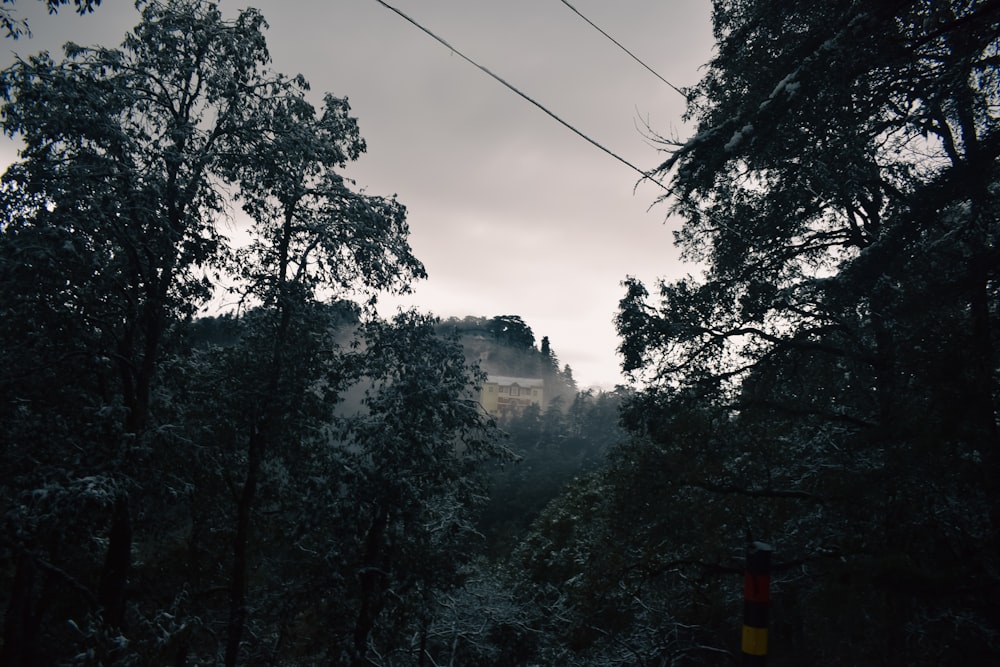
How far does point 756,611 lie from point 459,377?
10.2 metres

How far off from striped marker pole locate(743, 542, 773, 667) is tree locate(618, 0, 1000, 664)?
2.72m

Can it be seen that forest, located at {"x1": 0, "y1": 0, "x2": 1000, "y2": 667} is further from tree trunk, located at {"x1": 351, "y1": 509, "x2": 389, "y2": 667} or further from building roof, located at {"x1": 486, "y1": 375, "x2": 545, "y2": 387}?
building roof, located at {"x1": 486, "y1": 375, "x2": 545, "y2": 387}

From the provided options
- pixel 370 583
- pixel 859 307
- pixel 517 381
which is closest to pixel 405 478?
pixel 370 583

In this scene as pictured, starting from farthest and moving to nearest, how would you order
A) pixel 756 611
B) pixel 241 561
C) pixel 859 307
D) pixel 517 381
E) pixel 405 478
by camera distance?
pixel 517 381 → pixel 405 478 → pixel 241 561 → pixel 859 307 → pixel 756 611

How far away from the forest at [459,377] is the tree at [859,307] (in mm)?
38

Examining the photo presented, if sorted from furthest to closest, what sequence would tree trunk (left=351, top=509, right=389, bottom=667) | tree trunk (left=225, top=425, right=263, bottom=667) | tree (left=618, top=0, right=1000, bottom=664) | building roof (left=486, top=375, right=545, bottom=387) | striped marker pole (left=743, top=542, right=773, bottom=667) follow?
building roof (left=486, top=375, right=545, bottom=387), tree trunk (left=351, top=509, right=389, bottom=667), tree trunk (left=225, top=425, right=263, bottom=667), tree (left=618, top=0, right=1000, bottom=664), striped marker pole (left=743, top=542, right=773, bottom=667)

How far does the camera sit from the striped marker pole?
7.67 feet

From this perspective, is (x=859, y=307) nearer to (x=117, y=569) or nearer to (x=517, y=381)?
(x=117, y=569)

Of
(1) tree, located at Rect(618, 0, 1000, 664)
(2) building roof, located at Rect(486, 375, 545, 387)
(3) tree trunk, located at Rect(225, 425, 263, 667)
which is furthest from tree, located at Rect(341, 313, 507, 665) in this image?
(2) building roof, located at Rect(486, 375, 545, 387)

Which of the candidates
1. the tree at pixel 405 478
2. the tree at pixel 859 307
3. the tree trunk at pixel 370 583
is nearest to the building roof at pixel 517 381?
the tree at pixel 405 478

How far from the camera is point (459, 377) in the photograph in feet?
40.5

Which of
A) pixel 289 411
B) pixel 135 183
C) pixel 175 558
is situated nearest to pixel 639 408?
pixel 289 411

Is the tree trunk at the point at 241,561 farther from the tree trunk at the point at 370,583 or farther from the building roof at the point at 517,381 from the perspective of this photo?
the building roof at the point at 517,381

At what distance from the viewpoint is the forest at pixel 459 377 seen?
4.81m
